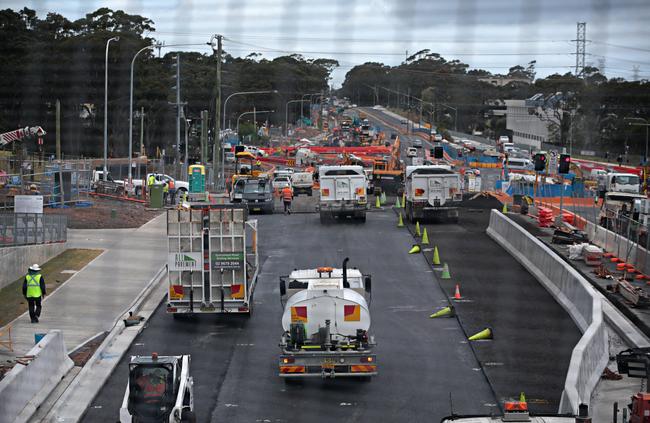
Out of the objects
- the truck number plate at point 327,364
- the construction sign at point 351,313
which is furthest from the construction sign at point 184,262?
the truck number plate at point 327,364

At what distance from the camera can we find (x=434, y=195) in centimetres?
1061

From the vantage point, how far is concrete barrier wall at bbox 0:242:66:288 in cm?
710

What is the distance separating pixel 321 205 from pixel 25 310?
16.4 ft

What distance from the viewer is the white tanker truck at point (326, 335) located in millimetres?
4297

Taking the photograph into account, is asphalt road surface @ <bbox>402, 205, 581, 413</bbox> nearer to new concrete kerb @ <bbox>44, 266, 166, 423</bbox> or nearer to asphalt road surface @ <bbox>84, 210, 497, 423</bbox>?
asphalt road surface @ <bbox>84, 210, 497, 423</bbox>

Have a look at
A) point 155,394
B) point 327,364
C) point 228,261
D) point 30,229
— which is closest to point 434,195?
point 30,229

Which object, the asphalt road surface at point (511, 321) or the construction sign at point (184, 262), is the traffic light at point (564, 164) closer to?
the asphalt road surface at point (511, 321)

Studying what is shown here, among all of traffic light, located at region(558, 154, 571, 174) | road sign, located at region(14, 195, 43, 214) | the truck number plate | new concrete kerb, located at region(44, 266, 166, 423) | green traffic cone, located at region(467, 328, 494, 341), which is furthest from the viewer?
traffic light, located at region(558, 154, 571, 174)

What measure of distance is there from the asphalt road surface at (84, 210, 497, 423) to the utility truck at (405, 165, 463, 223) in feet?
9.14

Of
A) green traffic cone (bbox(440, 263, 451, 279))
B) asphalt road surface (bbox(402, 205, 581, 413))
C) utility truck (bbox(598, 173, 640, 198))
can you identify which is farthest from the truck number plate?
utility truck (bbox(598, 173, 640, 198))

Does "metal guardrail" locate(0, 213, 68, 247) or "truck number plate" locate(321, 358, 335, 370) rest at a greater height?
"metal guardrail" locate(0, 213, 68, 247)

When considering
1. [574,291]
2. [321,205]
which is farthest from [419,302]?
[321,205]

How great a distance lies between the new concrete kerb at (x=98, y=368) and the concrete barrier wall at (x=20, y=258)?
3.79ft

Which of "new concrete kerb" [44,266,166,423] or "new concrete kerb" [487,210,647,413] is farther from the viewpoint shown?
"new concrete kerb" [44,266,166,423]
